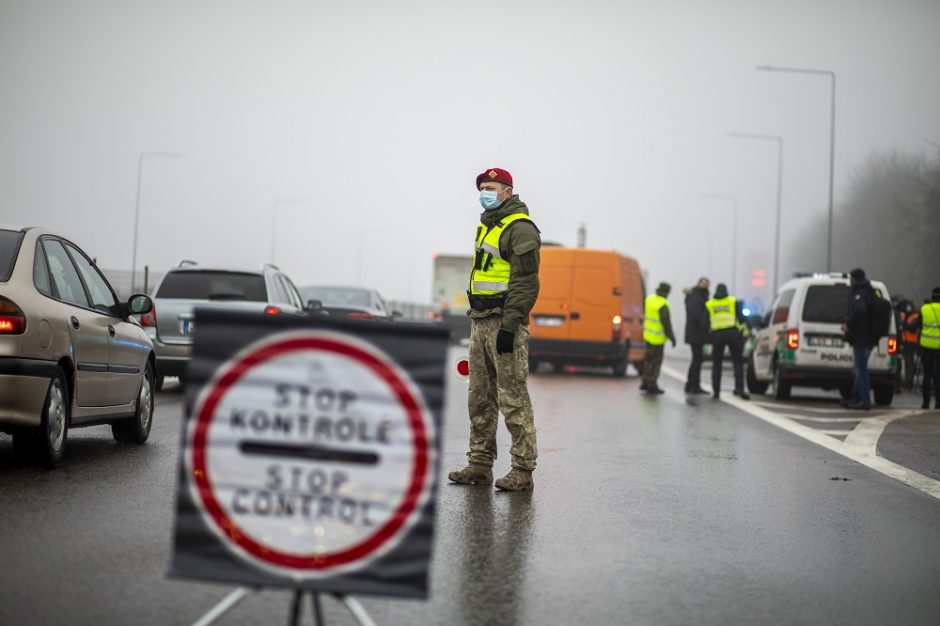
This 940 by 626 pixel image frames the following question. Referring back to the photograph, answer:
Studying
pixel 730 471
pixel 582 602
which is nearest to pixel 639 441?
pixel 730 471

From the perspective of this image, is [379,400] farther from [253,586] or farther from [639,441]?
[639,441]

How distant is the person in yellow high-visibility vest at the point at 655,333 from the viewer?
21.3 m

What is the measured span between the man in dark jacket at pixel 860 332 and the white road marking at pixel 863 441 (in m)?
0.64

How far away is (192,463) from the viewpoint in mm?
4000

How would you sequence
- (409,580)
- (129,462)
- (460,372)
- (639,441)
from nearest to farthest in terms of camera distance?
(409,580) < (460,372) < (129,462) < (639,441)

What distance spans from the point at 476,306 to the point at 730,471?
2.94m

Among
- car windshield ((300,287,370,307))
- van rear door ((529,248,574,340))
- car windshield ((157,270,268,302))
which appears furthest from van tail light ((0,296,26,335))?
van rear door ((529,248,574,340))

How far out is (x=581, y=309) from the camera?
26578 mm

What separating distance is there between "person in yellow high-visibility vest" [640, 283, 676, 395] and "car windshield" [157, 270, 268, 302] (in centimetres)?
715

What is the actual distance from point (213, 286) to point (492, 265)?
860 centimetres

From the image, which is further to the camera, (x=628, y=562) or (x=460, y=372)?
(x=460, y=372)

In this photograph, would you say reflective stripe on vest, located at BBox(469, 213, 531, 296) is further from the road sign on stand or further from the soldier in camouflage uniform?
the road sign on stand

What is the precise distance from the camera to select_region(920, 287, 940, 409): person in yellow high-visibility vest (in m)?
20.0

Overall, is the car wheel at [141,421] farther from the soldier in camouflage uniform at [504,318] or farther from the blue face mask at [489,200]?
the blue face mask at [489,200]
